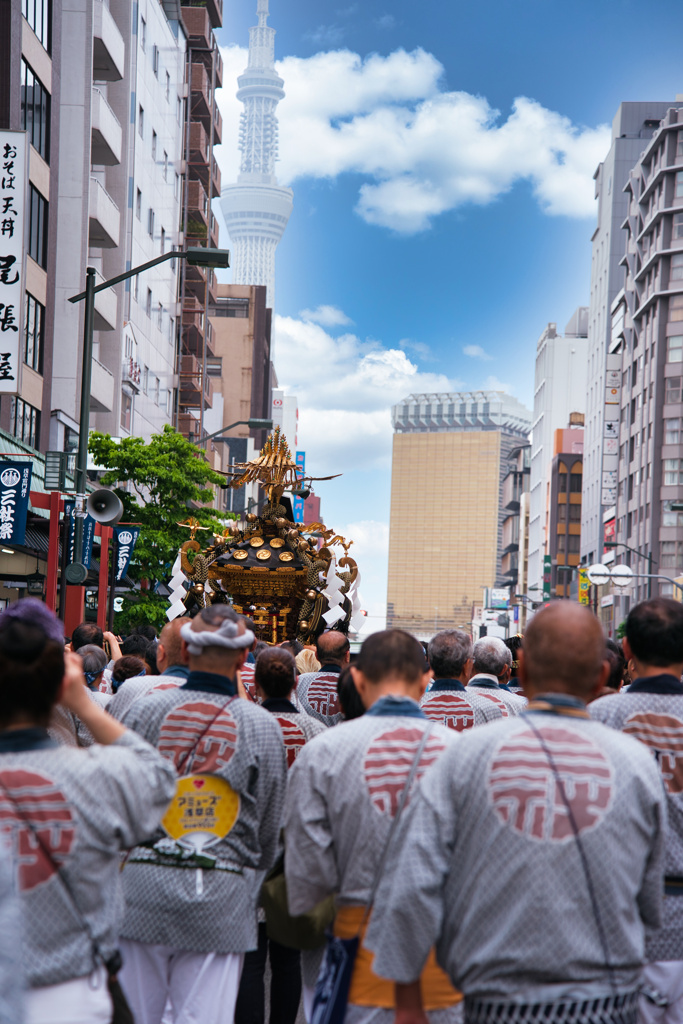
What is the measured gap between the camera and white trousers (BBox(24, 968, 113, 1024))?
3.26m

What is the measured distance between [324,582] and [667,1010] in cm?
1060

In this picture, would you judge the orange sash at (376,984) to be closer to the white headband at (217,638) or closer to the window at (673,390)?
the white headband at (217,638)

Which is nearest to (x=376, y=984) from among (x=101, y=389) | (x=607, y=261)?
(x=101, y=389)

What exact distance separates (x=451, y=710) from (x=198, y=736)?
9.46 feet

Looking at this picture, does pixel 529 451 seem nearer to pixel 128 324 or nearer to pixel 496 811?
pixel 128 324

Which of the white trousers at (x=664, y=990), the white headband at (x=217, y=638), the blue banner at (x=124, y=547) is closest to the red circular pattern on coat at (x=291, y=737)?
the white headband at (x=217, y=638)

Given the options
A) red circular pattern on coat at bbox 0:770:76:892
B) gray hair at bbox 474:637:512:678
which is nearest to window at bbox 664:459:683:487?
gray hair at bbox 474:637:512:678

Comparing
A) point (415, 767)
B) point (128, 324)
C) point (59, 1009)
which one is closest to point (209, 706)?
point (415, 767)

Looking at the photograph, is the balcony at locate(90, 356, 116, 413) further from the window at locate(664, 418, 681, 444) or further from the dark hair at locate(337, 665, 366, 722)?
the window at locate(664, 418, 681, 444)

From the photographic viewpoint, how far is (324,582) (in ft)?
49.8

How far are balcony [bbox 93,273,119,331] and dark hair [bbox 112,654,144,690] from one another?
25.4 m

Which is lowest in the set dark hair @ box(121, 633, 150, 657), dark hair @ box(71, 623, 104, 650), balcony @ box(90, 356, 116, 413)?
dark hair @ box(121, 633, 150, 657)

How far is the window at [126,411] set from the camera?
1527 inches

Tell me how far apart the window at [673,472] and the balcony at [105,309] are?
47840 mm
